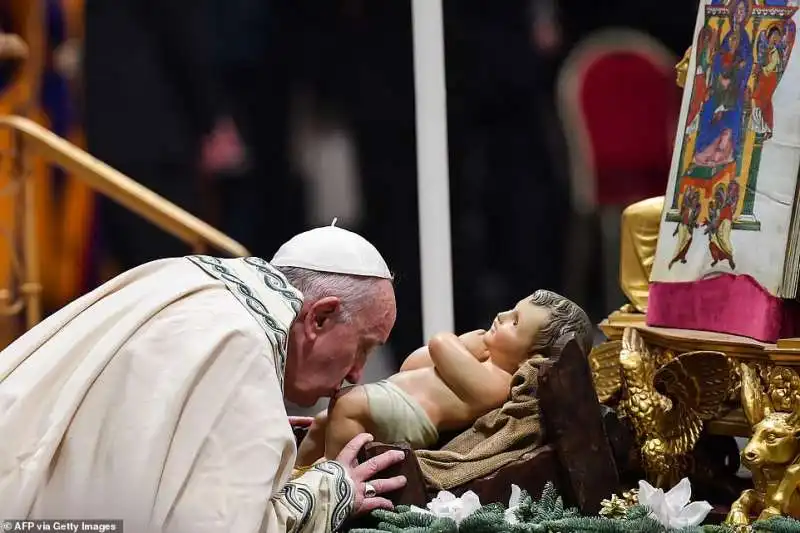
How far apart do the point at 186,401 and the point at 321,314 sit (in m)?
0.51

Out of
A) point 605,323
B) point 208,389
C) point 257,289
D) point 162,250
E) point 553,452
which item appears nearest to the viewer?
point 208,389

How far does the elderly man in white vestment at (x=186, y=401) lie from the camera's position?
294 cm

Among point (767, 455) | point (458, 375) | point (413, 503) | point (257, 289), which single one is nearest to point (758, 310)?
point (767, 455)

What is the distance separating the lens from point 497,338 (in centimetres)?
383

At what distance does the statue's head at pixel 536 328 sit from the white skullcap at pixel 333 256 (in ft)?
1.34

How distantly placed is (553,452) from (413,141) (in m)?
2.85

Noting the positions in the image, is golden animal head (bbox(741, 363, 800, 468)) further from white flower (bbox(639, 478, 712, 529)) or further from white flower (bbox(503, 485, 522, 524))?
white flower (bbox(503, 485, 522, 524))

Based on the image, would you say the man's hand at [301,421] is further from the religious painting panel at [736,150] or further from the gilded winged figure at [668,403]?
the religious painting panel at [736,150]

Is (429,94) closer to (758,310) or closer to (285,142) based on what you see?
(285,142)

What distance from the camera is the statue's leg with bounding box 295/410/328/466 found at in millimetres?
3773

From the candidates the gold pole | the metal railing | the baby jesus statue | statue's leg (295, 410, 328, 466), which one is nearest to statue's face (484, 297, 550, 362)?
the baby jesus statue

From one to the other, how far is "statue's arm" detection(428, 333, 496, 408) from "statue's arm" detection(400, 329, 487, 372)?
50 mm

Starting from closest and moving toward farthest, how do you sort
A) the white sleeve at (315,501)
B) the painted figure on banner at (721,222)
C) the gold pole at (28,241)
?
the white sleeve at (315,501) → the painted figure on banner at (721,222) → the gold pole at (28,241)

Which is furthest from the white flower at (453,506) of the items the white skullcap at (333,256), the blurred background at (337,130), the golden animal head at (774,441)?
A: the blurred background at (337,130)
